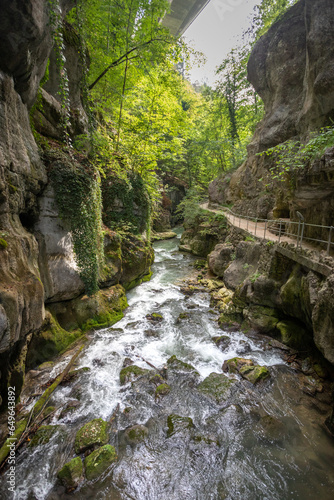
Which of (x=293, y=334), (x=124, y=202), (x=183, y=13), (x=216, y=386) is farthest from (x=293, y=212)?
(x=183, y=13)

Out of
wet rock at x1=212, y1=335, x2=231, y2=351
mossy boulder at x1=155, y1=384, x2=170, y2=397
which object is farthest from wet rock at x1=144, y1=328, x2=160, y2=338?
mossy boulder at x1=155, y1=384, x2=170, y2=397

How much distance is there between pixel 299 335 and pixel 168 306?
545 cm

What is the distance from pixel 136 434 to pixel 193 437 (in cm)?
121

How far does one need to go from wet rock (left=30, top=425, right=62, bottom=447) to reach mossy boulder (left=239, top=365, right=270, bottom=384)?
4.75 meters

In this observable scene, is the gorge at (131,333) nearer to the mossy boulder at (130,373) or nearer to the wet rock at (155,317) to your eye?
the mossy boulder at (130,373)

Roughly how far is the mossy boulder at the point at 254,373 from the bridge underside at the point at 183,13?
2617 cm

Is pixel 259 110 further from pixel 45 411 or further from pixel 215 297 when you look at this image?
pixel 45 411

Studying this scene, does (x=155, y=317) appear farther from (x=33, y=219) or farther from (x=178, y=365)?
(x=33, y=219)


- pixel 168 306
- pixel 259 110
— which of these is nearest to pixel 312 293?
pixel 168 306

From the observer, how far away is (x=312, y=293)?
534 centimetres

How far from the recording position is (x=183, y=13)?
17844mm

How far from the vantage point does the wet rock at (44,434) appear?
4.02 meters

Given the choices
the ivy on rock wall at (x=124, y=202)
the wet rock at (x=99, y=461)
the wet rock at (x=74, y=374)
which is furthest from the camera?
the ivy on rock wall at (x=124, y=202)

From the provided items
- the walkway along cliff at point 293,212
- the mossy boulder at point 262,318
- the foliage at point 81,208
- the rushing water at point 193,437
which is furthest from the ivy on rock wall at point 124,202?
the mossy boulder at point 262,318
